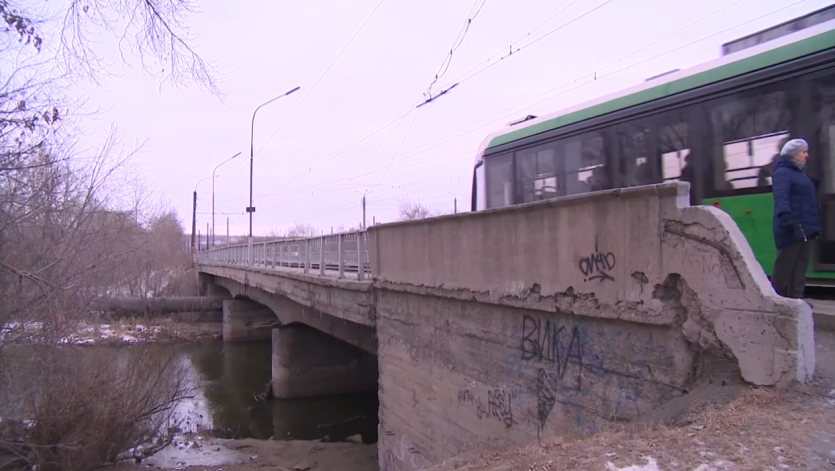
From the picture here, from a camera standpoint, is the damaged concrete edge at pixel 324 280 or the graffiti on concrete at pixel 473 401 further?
the damaged concrete edge at pixel 324 280

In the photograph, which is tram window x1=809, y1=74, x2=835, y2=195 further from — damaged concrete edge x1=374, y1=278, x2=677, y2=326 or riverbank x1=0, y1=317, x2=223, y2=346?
riverbank x1=0, y1=317, x2=223, y2=346

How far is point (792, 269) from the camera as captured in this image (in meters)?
5.17

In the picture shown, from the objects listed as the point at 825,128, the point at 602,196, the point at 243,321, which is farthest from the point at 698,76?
the point at 243,321

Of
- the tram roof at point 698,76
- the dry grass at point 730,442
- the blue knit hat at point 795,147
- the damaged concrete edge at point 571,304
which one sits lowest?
the dry grass at point 730,442

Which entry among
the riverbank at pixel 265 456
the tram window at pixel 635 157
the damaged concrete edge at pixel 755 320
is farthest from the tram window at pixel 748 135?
the riverbank at pixel 265 456

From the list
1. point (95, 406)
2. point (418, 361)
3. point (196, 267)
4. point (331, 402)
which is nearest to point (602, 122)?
point (418, 361)

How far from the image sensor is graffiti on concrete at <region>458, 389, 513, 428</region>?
6.57 meters

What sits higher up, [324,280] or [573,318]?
[324,280]

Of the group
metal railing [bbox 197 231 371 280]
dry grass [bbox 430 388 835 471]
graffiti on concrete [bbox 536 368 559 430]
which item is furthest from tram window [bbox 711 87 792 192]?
metal railing [bbox 197 231 371 280]

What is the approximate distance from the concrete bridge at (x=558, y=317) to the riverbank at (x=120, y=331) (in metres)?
5.71

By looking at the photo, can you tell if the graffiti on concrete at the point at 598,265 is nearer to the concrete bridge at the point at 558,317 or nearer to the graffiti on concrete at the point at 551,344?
the concrete bridge at the point at 558,317

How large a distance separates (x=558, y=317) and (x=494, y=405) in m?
1.63

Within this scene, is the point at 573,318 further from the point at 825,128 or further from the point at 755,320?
the point at 825,128

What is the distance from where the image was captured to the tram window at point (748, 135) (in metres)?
7.33
